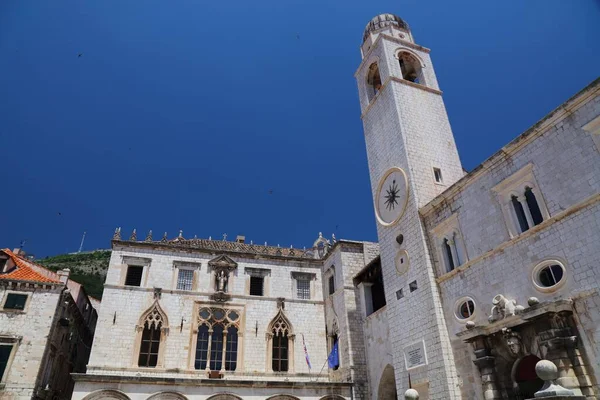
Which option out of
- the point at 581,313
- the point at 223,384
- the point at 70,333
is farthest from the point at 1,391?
the point at 581,313

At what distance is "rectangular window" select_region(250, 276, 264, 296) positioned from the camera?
2725 cm

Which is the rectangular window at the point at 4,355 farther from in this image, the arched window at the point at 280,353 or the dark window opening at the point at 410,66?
the dark window opening at the point at 410,66

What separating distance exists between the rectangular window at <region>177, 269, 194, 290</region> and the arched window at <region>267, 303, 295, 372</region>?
19.0 feet

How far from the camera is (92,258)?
86500 mm

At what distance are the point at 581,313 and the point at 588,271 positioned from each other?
115 centimetres

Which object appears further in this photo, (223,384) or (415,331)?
(223,384)

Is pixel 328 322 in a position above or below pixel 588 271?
above

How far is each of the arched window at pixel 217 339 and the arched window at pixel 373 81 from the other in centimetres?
1608

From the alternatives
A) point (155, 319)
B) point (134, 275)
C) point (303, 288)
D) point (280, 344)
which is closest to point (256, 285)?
point (303, 288)

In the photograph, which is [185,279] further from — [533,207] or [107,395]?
[533,207]

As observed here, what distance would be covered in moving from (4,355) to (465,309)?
22.3m

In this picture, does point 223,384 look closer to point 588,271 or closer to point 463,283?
point 463,283

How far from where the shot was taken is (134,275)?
2559 centimetres

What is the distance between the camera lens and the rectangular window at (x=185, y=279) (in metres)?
26.0
